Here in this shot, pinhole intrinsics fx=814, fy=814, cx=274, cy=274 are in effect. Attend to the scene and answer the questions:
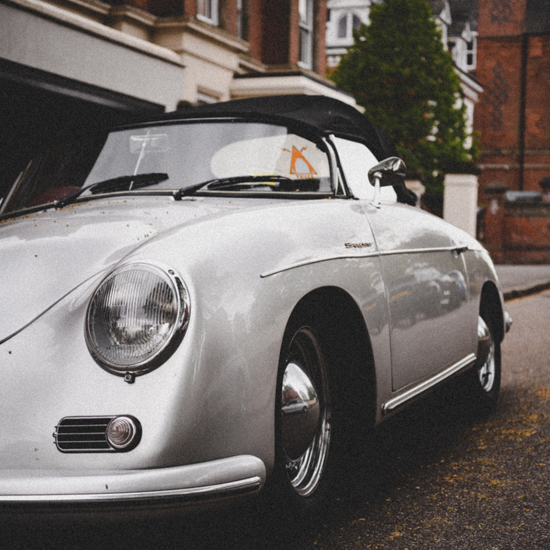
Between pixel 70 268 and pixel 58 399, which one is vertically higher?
pixel 70 268

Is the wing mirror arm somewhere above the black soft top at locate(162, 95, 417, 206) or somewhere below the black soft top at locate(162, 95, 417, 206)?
below

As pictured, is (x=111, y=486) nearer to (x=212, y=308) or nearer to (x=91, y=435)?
(x=91, y=435)

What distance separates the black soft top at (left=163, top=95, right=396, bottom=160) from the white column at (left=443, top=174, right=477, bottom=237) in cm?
2051

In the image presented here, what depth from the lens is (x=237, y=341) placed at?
7.58 ft

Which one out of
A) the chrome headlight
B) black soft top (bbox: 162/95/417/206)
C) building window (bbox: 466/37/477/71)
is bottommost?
the chrome headlight

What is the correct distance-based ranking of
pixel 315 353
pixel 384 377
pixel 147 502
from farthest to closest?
1. pixel 384 377
2. pixel 315 353
3. pixel 147 502

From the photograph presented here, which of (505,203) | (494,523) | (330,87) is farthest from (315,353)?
(505,203)

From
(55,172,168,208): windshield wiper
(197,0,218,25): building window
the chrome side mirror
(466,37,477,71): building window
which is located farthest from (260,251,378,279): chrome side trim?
(466,37,477,71): building window

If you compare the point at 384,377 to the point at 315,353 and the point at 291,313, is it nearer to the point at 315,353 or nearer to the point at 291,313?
the point at 315,353

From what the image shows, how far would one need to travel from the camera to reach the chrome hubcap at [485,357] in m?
4.61

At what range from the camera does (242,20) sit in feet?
61.7

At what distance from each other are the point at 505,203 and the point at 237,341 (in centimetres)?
3190

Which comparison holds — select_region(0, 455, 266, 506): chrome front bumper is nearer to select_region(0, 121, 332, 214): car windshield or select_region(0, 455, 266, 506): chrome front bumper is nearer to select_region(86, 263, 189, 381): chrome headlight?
select_region(86, 263, 189, 381): chrome headlight

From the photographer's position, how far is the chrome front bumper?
203 cm
